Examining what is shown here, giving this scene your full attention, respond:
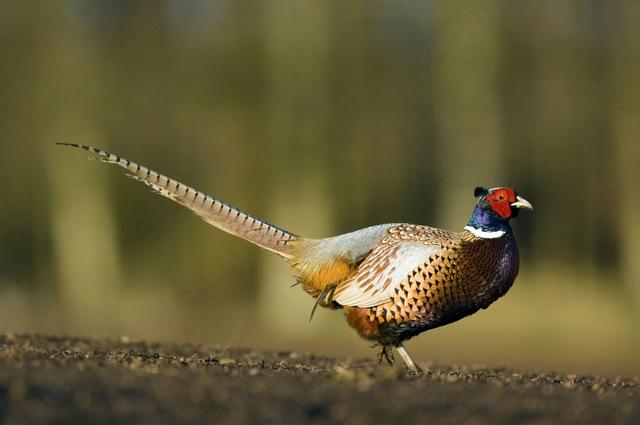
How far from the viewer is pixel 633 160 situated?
20.8 m

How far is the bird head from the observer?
8188 mm

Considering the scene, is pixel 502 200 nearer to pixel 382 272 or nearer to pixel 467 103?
pixel 382 272

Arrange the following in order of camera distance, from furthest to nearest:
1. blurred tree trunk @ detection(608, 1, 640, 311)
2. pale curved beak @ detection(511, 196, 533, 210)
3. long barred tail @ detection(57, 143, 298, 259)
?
blurred tree trunk @ detection(608, 1, 640, 311)
pale curved beak @ detection(511, 196, 533, 210)
long barred tail @ detection(57, 143, 298, 259)

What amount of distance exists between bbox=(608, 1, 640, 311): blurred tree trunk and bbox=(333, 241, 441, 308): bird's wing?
38.8 ft

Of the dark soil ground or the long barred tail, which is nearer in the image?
the dark soil ground

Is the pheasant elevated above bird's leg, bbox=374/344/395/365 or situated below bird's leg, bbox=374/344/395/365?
above

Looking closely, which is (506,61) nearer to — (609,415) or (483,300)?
(483,300)

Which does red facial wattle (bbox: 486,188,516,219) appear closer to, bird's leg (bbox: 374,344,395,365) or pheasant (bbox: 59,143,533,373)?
pheasant (bbox: 59,143,533,373)

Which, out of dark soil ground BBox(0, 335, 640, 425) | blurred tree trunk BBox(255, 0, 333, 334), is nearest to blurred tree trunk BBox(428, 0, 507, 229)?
blurred tree trunk BBox(255, 0, 333, 334)

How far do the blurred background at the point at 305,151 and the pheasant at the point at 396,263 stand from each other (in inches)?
280

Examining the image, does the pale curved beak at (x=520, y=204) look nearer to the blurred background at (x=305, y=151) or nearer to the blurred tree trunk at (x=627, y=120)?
the blurred background at (x=305, y=151)

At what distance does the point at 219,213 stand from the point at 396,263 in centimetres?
143

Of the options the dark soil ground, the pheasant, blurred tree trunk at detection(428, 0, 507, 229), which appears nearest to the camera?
the dark soil ground

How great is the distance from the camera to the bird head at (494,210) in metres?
8.19
